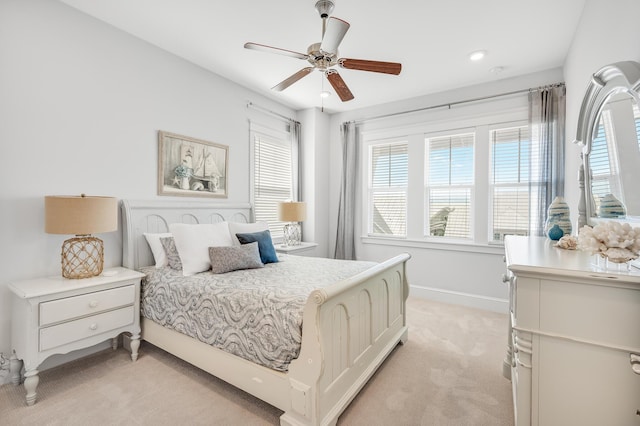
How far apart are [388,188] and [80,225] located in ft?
12.3

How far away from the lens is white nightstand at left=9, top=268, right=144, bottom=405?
1.91 m

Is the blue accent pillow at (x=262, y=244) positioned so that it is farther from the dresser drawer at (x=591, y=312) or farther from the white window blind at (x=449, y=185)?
the white window blind at (x=449, y=185)

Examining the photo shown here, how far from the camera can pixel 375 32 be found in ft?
8.68

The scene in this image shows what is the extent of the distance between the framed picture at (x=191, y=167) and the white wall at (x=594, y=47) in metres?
3.46

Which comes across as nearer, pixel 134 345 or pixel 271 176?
pixel 134 345

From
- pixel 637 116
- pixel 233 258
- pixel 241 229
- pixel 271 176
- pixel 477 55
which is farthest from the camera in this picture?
pixel 271 176

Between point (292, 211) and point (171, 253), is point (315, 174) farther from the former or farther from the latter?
point (171, 253)

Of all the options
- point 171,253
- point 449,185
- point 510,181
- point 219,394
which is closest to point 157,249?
point 171,253

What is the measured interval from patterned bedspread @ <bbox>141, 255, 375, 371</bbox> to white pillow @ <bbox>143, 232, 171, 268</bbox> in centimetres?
8

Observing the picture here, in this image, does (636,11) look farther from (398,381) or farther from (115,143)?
(115,143)

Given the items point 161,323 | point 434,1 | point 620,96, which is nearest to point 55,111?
point 161,323

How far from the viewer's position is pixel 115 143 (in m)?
2.67

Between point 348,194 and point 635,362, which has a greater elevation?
point 348,194

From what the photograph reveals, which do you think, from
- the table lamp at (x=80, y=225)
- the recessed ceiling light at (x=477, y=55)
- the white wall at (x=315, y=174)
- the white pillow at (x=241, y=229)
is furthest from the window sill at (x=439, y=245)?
the table lamp at (x=80, y=225)
